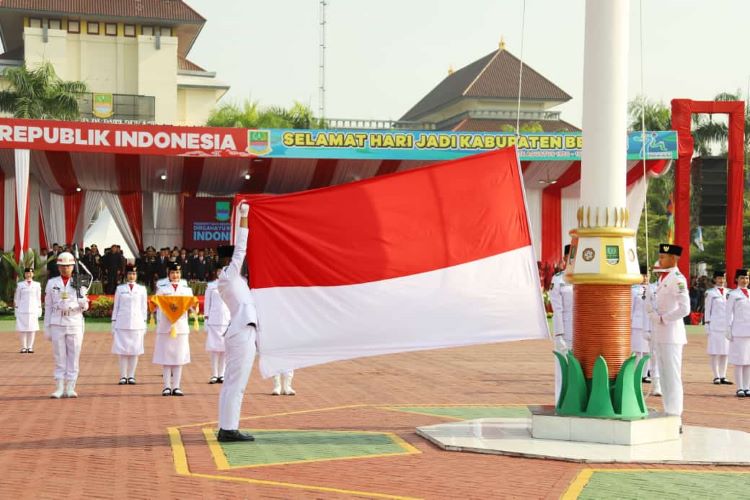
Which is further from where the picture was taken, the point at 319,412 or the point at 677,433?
the point at 319,412

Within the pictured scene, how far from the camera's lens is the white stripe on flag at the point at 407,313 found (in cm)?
1066

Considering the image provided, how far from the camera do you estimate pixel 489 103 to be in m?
74.6

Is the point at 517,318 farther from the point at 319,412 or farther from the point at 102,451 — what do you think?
the point at 102,451

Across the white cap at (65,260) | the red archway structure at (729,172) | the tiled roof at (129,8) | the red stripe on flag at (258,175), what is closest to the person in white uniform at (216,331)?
the white cap at (65,260)

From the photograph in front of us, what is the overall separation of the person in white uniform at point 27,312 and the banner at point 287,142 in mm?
8247

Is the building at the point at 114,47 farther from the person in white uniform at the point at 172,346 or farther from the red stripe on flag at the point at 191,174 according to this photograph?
the person in white uniform at the point at 172,346

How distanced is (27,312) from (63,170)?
12.5m

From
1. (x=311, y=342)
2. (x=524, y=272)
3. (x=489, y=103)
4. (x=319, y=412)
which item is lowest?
(x=319, y=412)

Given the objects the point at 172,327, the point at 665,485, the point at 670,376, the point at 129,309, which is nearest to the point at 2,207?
the point at 129,309

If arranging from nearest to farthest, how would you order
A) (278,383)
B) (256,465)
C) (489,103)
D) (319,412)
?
1. (256,465)
2. (319,412)
3. (278,383)
4. (489,103)

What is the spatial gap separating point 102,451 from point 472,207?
4.20m

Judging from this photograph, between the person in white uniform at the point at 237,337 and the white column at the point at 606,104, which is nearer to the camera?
the person in white uniform at the point at 237,337

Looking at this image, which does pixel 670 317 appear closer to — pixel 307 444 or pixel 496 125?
pixel 307 444

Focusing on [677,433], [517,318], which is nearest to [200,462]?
[517,318]
